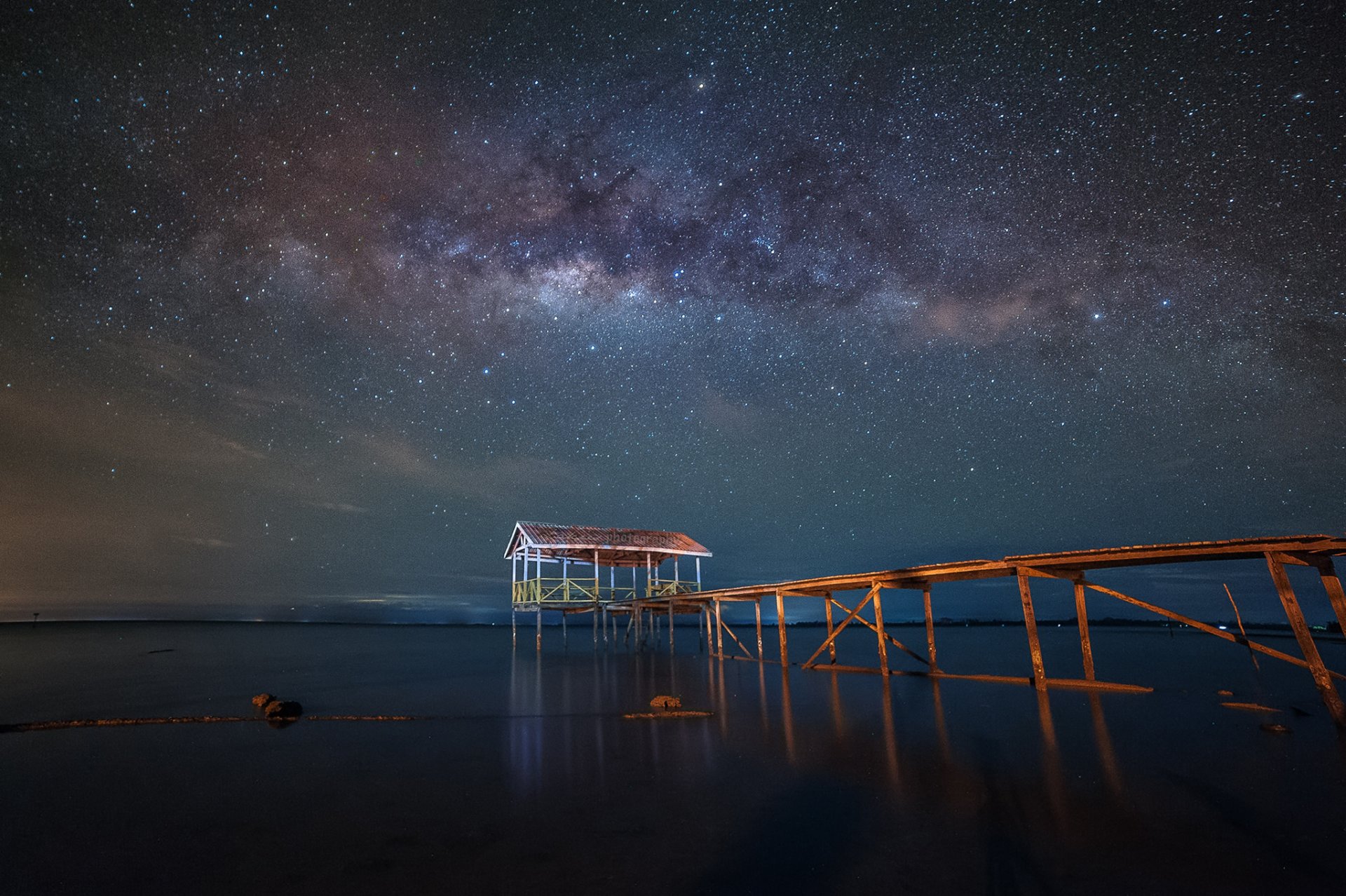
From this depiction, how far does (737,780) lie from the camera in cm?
811

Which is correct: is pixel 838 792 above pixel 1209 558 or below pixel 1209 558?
below

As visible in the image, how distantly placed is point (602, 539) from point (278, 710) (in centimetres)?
1771

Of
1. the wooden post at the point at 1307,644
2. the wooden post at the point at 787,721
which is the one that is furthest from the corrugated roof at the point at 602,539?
the wooden post at the point at 1307,644

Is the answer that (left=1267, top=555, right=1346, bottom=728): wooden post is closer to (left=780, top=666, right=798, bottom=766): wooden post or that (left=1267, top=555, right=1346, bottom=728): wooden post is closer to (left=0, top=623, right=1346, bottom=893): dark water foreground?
(left=0, top=623, right=1346, bottom=893): dark water foreground

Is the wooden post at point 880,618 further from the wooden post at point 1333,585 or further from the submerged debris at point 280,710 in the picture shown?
the submerged debris at point 280,710

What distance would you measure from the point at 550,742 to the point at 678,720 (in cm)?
307

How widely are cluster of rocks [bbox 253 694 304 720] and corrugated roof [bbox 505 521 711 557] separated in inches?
568

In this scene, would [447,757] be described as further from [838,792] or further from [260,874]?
[838,792]

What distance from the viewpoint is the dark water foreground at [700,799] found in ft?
16.9

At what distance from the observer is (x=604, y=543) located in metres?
30.2

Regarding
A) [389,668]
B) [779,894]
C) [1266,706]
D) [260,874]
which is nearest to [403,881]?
[260,874]

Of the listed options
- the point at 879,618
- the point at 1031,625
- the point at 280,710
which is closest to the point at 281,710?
the point at 280,710

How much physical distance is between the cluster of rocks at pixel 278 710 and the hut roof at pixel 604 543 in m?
14.4

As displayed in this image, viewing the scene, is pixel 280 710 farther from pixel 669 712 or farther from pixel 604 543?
pixel 604 543
